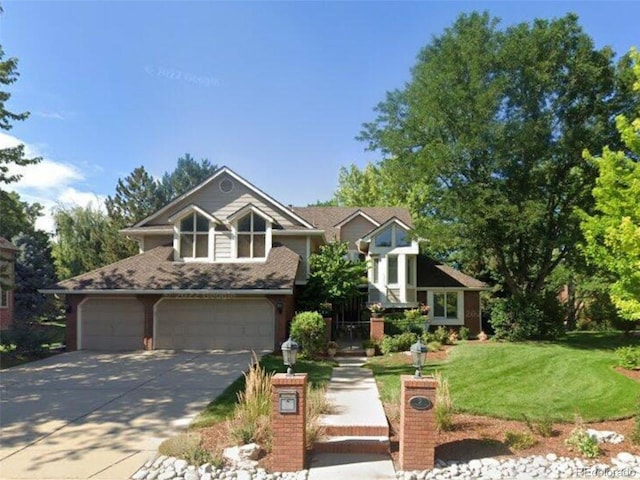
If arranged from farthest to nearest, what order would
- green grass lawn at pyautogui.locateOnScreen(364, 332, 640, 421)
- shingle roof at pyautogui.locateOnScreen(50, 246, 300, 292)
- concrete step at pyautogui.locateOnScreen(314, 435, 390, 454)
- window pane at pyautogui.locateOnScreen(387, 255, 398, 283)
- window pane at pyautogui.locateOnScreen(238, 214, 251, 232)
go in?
window pane at pyautogui.locateOnScreen(387, 255, 398, 283) < window pane at pyautogui.locateOnScreen(238, 214, 251, 232) < shingle roof at pyautogui.locateOnScreen(50, 246, 300, 292) < green grass lawn at pyautogui.locateOnScreen(364, 332, 640, 421) < concrete step at pyautogui.locateOnScreen(314, 435, 390, 454)

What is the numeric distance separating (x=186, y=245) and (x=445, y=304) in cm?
1334

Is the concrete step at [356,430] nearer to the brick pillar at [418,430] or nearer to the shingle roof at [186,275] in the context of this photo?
the brick pillar at [418,430]

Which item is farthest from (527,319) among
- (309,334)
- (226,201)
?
(226,201)

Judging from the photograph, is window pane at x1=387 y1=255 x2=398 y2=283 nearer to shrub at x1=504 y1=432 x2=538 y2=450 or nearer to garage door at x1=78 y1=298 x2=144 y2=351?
garage door at x1=78 y1=298 x2=144 y2=351

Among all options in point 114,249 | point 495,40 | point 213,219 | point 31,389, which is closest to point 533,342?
point 495,40

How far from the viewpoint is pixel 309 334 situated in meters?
15.7

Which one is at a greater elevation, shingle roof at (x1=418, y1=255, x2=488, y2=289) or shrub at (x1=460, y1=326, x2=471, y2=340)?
Result: shingle roof at (x1=418, y1=255, x2=488, y2=289)

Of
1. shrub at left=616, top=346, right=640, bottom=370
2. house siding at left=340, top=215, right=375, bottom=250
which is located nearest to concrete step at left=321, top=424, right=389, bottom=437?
shrub at left=616, top=346, right=640, bottom=370

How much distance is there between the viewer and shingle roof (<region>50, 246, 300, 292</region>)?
17266 mm

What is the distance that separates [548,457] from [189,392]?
748 centimetres

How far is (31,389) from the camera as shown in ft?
36.1

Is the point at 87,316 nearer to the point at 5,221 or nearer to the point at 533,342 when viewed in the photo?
the point at 5,221

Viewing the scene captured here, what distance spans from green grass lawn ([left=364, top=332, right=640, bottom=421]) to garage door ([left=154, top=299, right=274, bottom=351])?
4.84 meters

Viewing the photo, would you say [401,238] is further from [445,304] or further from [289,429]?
[289,429]
